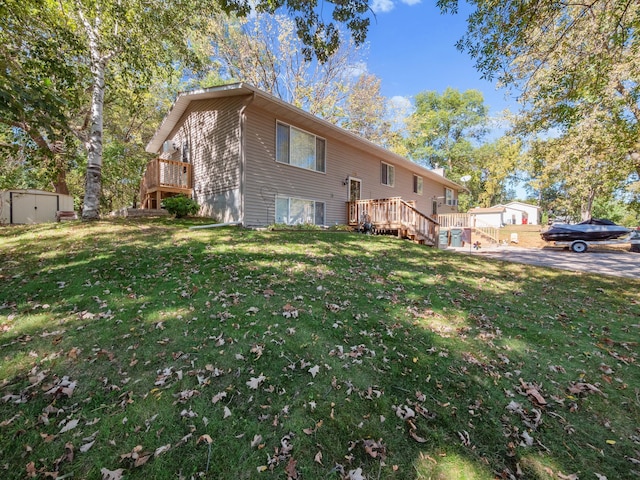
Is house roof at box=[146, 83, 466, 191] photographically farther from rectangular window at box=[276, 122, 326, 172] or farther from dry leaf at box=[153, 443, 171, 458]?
dry leaf at box=[153, 443, 171, 458]

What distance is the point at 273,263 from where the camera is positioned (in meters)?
6.32

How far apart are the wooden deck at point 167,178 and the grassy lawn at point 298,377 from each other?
689 centimetres

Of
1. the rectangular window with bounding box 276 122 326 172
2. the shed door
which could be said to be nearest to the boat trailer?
the rectangular window with bounding box 276 122 326 172

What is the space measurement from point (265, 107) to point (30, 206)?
13296 millimetres

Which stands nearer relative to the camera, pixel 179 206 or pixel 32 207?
pixel 179 206

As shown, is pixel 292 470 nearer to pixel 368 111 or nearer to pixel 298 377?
pixel 298 377

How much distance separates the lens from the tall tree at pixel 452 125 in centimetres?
3553

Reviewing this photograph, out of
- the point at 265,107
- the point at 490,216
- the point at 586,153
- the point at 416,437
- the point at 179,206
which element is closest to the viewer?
the point at 416,437

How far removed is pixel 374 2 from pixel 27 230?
1122cm

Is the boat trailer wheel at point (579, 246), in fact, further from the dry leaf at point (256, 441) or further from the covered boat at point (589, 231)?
the dry leaf at point (256, 441)

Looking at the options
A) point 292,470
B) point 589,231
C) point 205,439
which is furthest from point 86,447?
point 589,231

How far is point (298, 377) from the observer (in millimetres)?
2898

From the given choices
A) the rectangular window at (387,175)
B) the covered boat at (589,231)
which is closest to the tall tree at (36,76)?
the rectangular window at (387,175)

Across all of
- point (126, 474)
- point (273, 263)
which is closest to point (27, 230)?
point (273, 263)
